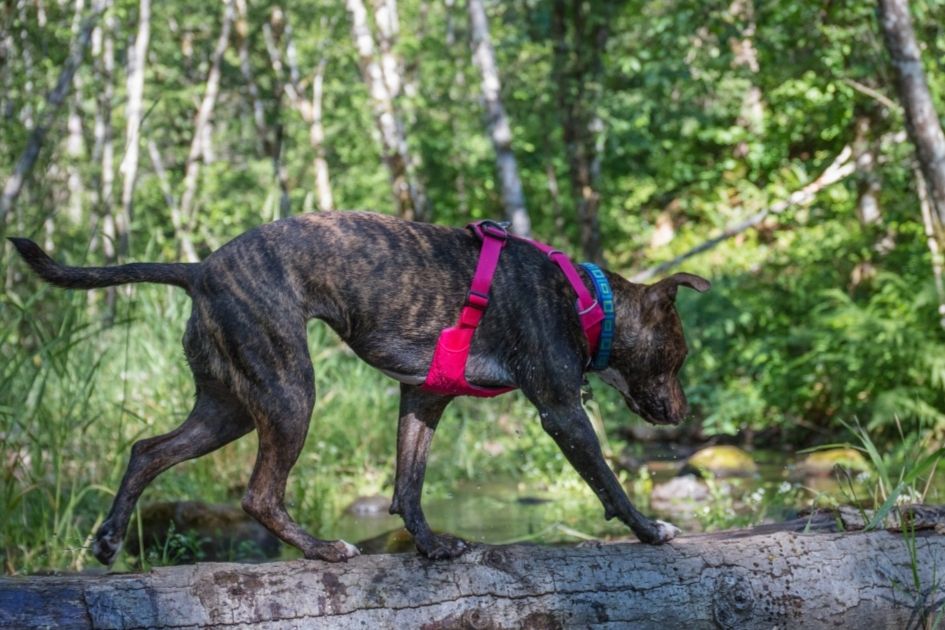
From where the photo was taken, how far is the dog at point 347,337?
399 cm

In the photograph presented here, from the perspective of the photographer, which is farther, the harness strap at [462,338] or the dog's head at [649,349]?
the dog's head at [649,349]

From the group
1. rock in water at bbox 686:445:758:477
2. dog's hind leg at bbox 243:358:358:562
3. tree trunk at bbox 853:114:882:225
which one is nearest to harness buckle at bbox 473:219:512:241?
dog's hind leg at bbox 243:358:358:562

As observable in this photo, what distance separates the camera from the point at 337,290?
4148 millimetres

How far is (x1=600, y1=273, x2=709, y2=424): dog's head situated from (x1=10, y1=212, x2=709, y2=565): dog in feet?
0.62

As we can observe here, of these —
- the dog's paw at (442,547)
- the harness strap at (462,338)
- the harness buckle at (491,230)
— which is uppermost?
the harness buckle at (491,230)

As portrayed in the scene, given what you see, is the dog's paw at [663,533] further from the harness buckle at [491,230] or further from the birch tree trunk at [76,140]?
the birch tree trunk at [76,140]

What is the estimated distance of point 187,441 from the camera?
14.1 ft

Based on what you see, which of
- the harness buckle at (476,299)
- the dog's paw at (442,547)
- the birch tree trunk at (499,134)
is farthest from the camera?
the birch tree trunk at (499,134)

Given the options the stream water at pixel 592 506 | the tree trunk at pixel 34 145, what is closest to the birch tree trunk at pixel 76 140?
the tree trunk at pixel 34 145

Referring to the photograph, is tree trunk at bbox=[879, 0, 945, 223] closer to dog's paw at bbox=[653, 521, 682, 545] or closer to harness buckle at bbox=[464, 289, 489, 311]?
dog's paw at bbox=[653, 521, 682, 545]

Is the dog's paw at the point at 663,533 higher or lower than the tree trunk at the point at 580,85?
lower

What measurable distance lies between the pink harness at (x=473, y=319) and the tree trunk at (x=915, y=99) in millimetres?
3797

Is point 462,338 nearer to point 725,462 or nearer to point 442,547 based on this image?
point 442,547

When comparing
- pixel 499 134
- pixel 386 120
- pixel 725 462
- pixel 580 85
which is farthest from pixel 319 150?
pixel 725 462
